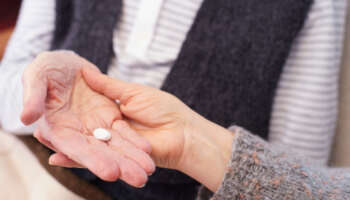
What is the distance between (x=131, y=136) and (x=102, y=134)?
0.04 m

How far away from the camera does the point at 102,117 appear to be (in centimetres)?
48

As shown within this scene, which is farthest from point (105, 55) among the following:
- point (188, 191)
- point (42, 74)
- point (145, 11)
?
point (188, 191)

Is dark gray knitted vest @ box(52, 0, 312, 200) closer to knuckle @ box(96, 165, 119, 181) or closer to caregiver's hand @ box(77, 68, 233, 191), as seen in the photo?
caregiver's hand @ box(77, 68, 233, 191)

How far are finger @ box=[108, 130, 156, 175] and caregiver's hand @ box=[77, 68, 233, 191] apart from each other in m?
0.04

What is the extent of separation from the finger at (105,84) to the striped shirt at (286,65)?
0.16 metres

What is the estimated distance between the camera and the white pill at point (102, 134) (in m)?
0.43

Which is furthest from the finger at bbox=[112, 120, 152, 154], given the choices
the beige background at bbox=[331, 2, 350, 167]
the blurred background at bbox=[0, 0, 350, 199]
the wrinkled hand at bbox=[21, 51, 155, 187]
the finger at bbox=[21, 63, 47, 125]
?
the beige background at bbox=[331, 2, 350, 167]

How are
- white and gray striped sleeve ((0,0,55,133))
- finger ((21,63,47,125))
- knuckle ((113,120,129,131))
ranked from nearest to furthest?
finger ((21,63,47,125))
knuckle ((113,120,129,131))
white and gray striped sleeve ((0,0,55,133))

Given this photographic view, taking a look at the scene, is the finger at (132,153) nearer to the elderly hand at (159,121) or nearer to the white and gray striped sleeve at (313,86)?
the elderly hand at (159,121)

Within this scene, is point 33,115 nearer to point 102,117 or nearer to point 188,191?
point 102,117

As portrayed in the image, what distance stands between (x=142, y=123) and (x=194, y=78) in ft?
0.55

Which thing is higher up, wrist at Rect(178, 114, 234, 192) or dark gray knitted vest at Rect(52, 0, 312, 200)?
dark gray knitted vest at Rect(52, 0, 312, 200)

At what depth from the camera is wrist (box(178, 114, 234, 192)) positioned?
0.49 metres

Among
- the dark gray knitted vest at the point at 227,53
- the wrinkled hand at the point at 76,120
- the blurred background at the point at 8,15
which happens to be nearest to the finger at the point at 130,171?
the wrinkled hand at the point at 76,120
